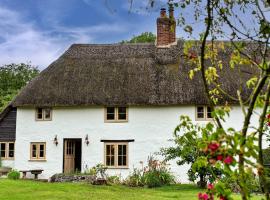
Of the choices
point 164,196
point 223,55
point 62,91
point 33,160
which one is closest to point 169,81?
point 223,55

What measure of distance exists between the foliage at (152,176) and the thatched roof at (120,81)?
3278 millimetres

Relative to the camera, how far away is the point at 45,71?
93.6ft

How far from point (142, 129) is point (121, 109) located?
63.7 inches

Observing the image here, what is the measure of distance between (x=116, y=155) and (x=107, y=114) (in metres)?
2.30

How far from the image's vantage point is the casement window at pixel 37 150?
26.5 meters

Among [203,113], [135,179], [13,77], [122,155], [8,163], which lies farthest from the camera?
[13,77]

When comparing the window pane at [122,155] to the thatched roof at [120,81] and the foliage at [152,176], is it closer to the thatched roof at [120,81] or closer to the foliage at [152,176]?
the foliage at [152,176]

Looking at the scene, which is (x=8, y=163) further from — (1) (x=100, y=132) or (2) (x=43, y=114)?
(1) (x=100, y=132)

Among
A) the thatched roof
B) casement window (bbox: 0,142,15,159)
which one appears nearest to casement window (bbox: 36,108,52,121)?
the thatched roof

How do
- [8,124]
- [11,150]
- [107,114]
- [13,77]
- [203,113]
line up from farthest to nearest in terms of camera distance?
1. [13,77]
2. [8,124]
3. [11,150]
4. [107,114]
5. [203,113]

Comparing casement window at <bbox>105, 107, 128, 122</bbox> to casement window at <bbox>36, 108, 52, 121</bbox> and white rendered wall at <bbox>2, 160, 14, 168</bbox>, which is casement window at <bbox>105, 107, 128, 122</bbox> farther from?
white rendered wall at <bbox>2, 160, 14, 168</bbox>

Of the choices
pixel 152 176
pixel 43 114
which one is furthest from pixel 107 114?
pixel 152 176

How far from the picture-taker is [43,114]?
88.1 ft

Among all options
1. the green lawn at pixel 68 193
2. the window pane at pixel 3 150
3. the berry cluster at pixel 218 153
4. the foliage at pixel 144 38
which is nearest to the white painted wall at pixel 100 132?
the window pane at pixel 3 150
